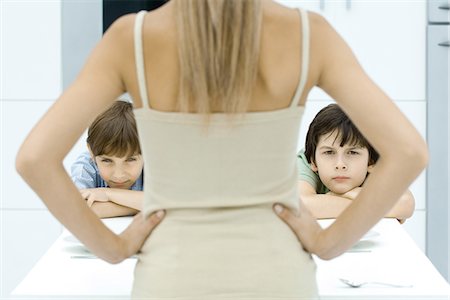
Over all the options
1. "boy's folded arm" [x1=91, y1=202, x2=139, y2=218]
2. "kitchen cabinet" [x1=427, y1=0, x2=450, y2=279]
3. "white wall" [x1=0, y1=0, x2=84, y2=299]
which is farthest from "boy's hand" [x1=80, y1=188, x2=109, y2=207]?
"kitchen cabinet" [x1=427, y1=0, x2=450, y2=279]

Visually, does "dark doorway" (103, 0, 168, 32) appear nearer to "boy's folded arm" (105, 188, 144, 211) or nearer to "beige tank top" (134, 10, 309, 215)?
"boy's folded arm" (105, 188, 144, 211)

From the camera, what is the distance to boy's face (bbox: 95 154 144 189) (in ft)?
8.21

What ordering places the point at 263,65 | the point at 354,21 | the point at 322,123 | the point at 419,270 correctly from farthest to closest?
the point at 354,21, the point at 322,123, the point at 419,270, the point at 263,65

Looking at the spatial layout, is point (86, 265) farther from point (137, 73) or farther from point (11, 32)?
point (11, 32)

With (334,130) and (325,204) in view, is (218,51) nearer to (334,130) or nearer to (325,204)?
(325,204)

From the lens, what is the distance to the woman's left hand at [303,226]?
1.37 metres

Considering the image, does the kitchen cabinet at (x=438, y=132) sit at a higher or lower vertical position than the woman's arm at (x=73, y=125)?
lower

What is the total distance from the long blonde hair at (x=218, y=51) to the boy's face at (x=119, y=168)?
47.7 inches

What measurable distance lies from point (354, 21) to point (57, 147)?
2.26m

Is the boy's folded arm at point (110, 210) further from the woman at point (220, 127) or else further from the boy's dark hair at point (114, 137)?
the woman at point (220, 127)

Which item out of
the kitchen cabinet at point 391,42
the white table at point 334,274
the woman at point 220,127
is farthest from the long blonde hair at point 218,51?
the kitchen cabinet at point 391,42

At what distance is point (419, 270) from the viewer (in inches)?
→ 71.5

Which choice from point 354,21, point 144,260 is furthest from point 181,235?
point 354,21

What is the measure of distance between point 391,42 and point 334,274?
1.84 m
